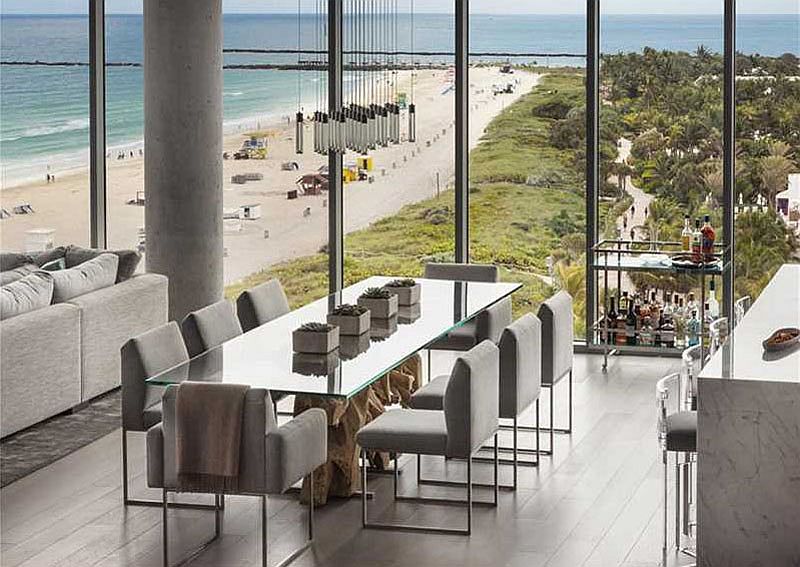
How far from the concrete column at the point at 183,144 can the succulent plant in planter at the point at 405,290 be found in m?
2.08

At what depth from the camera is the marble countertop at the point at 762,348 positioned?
547 centimetres

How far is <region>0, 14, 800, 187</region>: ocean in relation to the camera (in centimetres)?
1023

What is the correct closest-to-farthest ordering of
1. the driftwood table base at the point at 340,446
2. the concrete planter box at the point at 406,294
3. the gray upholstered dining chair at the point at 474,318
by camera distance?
the driftwood table base at the point at 340,446
the concrete planter box at the point at 406,294
the gray upholstered dining chair at the point at 474,318

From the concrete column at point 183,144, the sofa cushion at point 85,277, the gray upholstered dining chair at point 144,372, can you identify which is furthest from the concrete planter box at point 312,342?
the concrete column at point 183,144

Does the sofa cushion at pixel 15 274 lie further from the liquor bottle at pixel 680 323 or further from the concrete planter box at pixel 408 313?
the liquor bottle at pixel 680 323

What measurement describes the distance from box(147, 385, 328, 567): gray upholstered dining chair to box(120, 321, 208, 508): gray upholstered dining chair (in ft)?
2.22

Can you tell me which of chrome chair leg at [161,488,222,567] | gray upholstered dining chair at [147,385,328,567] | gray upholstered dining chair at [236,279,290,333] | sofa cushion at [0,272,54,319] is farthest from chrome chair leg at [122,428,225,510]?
sofa cushion at [0,272,54,319]

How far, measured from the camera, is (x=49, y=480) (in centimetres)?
750

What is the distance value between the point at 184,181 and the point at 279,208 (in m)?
1.25

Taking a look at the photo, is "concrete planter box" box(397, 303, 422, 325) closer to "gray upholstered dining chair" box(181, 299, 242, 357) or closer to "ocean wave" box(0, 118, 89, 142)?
"gray upholstered dining chair" box(181, 299, 242, 357)

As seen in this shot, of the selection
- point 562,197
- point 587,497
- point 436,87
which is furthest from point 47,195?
point 587,497

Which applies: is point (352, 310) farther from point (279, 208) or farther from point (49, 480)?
point (279, 208)

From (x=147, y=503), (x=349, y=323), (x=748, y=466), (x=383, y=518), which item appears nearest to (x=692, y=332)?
(x=349, y=323)

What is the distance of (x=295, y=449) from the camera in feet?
20.0
